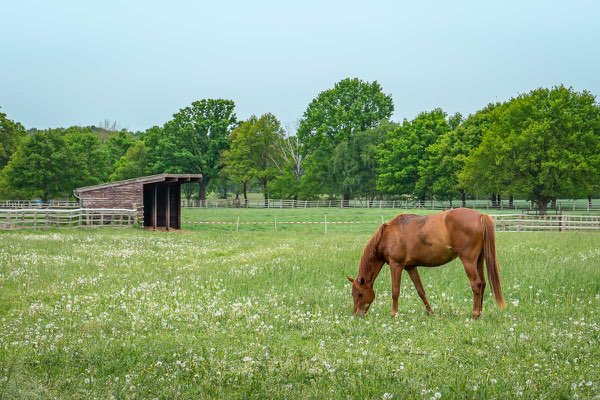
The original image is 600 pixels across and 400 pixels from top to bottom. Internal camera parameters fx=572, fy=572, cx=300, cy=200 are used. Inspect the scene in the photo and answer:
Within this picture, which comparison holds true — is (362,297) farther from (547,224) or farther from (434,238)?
(547,224)

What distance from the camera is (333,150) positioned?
8300 centimetres

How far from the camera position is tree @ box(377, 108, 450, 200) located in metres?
76.9

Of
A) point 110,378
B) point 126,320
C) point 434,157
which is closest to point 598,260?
point 126,320

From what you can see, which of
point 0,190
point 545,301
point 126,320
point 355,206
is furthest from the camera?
point 355,206

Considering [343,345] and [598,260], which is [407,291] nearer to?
[343,345]

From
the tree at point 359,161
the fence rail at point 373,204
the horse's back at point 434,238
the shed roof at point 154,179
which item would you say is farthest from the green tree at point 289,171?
the horse's back at point 434,238

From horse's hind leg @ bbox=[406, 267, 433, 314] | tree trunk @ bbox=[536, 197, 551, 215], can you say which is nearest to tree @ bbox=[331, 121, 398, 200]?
tree trunk @ bbox=[536, 197, 551, 215]

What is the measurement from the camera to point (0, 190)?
72.9 metres

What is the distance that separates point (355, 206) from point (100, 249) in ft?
197

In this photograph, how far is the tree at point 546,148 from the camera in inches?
1927

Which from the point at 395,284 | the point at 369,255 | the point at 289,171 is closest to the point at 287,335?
the point at 395,284

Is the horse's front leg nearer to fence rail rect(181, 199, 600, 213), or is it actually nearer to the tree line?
the tree line

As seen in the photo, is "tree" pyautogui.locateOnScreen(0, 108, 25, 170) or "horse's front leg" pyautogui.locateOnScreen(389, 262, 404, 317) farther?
"tree" pyautogui.locateOnScreen(0, 108, 25, 170)

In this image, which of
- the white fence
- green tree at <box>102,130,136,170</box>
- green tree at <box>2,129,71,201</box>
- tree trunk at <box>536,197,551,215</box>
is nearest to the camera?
the white fence
